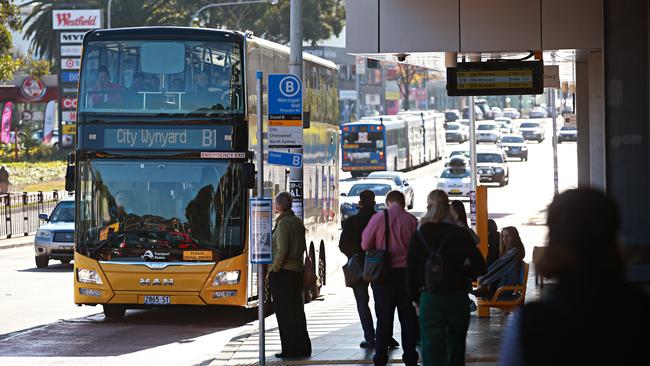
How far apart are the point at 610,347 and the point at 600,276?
22 cm

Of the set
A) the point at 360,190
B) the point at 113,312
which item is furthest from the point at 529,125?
the point at 113,312

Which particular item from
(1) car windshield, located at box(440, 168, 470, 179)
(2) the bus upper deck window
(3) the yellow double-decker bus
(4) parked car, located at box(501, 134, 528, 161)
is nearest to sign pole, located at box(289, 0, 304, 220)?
(3) the yellow double-decker bus

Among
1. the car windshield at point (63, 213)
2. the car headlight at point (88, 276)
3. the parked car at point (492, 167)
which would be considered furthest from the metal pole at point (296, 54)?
the parked car at point (492, 167)

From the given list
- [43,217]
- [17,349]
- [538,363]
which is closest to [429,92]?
[43,217]

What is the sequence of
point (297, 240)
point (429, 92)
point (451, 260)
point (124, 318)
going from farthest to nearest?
1. point (429, 92)
2. point (124, 318)
3. point (297, 240)
4. point (451, 260)

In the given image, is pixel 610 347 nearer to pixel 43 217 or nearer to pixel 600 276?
pixel 600 276

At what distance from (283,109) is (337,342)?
3149mm

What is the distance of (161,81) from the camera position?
57.6 ft

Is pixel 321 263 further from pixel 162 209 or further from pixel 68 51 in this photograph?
pixel 68 51

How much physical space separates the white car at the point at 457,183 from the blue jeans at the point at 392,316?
4397 cm

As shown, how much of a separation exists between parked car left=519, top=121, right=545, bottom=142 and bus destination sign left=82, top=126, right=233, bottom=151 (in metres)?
80.1

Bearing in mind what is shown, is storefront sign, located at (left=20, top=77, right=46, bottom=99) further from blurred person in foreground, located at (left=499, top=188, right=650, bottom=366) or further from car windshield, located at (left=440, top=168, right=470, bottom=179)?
blurred person in foreground, located at (left=499, top=188, right=650, bottom=366)

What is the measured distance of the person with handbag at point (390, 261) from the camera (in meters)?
11.6

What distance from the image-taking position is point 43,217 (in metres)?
27.5
